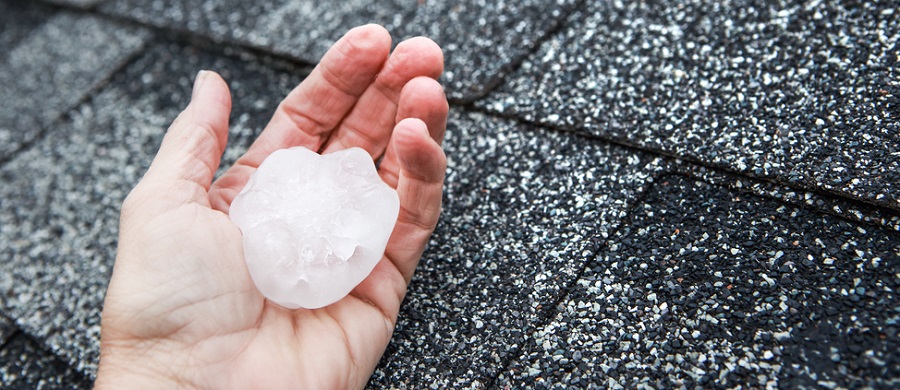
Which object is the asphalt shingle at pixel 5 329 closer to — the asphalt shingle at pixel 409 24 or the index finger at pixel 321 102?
the index finger at pixel 321 102

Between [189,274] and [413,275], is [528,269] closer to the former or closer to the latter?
[413,275]

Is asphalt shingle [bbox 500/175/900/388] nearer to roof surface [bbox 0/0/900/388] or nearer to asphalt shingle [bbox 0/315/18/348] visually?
roof surface [bbox 0/0/900/388]

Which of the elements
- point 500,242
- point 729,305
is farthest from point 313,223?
point 729,305

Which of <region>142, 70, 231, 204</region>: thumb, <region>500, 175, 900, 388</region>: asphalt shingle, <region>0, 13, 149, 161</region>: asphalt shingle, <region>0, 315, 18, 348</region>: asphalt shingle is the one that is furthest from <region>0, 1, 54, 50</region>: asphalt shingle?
<region>500, 175, 900, 388</region>: asphalt shingle

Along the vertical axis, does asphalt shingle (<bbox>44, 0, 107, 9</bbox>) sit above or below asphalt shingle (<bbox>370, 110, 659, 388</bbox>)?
below

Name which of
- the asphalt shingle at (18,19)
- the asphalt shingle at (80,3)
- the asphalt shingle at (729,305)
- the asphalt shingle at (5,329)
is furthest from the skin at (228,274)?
the asphalt shingle at (18,19)
